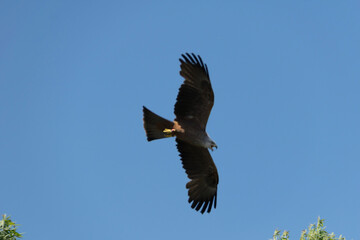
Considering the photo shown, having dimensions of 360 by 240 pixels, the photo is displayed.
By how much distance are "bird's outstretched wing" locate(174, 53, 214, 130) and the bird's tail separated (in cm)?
27

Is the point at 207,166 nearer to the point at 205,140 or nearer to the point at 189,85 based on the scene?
the point at 205,140

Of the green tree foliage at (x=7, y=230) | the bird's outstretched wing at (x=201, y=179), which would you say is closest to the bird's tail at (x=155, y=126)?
the bird's outstretched wing at (x=201, y=179)

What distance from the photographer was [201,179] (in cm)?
990

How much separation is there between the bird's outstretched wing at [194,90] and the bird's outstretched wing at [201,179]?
4.03 feet

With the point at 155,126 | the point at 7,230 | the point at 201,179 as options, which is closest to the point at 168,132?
the point at 155,126

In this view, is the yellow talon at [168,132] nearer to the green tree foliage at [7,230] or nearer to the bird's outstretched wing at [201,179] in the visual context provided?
the bird's outstretched wing at [201,179]

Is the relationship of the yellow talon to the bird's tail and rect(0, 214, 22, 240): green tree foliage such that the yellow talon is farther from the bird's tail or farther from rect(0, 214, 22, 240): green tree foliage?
rect(0, 214, 22, 240): green tree foliage

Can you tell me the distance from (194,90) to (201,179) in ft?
7.39

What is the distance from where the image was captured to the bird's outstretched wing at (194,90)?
8.65 metres

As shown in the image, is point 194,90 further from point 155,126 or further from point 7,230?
point 7,230

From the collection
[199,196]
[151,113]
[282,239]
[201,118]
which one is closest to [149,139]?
[151,113]

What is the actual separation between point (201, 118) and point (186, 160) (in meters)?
1.20

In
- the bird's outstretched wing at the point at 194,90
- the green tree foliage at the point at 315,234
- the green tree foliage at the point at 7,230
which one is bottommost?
the green tree foliage at the point at 7,230

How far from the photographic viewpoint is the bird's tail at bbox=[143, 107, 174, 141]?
879 cm
